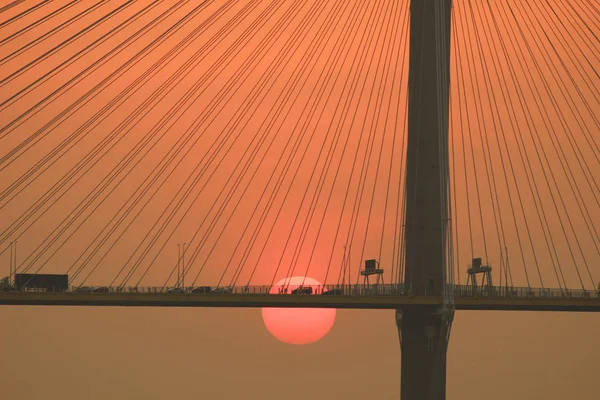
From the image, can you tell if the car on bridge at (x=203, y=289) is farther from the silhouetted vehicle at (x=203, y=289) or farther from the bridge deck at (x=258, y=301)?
the bridge deck at (x=258, y=301)

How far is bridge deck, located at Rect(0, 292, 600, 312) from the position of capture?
7438 centimetres

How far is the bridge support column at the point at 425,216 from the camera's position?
73375mm

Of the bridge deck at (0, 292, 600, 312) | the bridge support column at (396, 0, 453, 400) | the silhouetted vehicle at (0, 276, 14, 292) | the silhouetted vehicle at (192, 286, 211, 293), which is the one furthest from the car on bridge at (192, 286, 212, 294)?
the bridge support column at (396, 0, 453, 400)

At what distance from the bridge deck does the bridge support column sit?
1.47 metres

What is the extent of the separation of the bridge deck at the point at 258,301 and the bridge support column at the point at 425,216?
58.1 inches

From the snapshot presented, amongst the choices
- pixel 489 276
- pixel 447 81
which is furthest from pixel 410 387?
pixel 489 276

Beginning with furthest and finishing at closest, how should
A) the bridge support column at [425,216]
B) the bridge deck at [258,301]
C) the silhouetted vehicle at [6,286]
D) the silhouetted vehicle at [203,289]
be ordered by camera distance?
1. the silhouetted vehicle at [203,289]
2. the silhouetted vehicle at [6,286]
3. the bridge deck at [258,301]
4. the bridge support column at [425,216]

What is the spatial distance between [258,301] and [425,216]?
7759mm

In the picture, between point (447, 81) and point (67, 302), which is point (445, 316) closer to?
point (447, 81)

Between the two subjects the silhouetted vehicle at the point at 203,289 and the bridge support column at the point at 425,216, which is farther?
the silhouetted vehicle at the point at 203,289

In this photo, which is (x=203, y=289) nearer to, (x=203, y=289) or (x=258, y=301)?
(x=203, y=289)

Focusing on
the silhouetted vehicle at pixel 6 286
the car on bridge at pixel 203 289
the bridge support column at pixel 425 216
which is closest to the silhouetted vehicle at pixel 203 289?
the car on bridge at pixel 203 289

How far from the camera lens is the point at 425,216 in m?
73.4

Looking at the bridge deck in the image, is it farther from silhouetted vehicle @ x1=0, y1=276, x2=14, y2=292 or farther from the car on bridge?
the car on bridge
